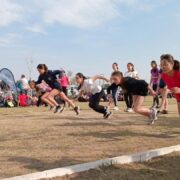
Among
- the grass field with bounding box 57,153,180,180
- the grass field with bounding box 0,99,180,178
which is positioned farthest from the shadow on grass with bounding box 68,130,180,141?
the grass field with bounding box 57,153,180,180

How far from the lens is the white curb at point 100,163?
570 cm

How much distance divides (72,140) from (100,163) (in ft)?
6.61

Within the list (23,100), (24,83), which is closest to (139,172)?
(23,100)

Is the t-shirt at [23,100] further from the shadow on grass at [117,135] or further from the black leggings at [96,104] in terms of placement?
the shadow on grass at [117,135]

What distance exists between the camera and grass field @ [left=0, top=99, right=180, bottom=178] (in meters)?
6.69

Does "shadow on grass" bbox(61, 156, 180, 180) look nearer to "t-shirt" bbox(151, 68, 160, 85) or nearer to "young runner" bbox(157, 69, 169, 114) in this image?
"young runner" bbox(157, 69, 169, 114)

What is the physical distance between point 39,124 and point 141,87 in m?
2.63

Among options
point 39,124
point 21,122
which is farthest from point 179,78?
point 21,122

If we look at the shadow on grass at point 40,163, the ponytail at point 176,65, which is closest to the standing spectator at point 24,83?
the ponytail at point 176,65

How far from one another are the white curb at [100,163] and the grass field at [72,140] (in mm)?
337

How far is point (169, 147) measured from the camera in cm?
771

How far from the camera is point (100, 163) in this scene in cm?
645

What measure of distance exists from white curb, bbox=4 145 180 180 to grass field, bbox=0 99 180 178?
0.34 metres

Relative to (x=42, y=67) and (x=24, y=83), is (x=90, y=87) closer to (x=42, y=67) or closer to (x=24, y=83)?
(x=42, y=67)
